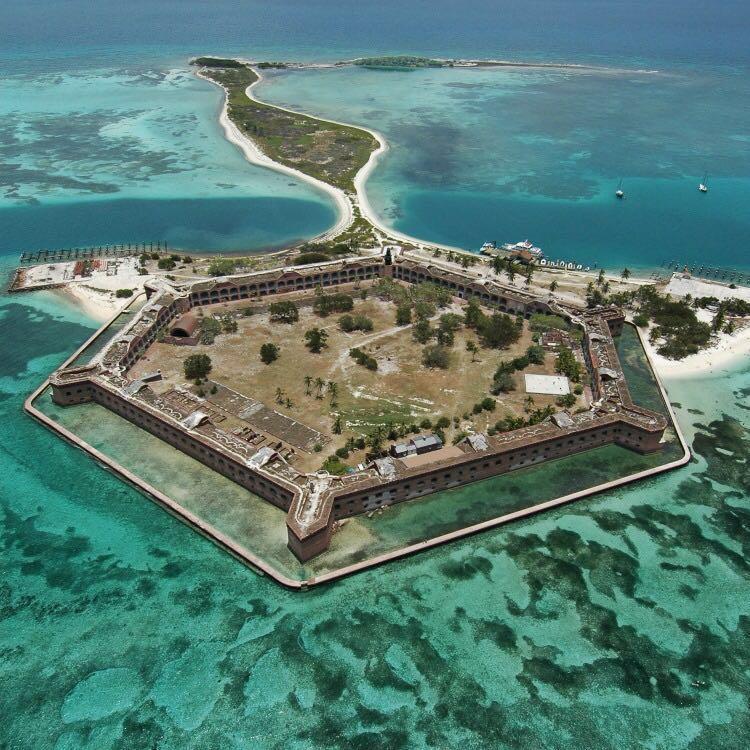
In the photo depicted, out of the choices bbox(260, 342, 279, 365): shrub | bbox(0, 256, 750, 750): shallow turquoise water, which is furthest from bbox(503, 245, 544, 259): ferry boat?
bbox(0, 256, 750, 750): shallow turquoise water

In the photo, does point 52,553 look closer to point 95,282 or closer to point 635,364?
point 95,282

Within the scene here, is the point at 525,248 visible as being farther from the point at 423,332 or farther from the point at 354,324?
the point at 354,324

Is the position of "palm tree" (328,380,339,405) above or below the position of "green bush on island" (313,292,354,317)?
below

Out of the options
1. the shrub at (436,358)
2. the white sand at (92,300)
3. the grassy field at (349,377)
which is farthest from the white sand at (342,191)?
the shrub at (436,358)

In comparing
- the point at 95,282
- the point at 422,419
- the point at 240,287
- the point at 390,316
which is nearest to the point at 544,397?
the point at 422,419

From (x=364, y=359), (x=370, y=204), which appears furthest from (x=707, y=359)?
(x=370, y=204)

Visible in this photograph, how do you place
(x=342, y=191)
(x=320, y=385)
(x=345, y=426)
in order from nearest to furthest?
(x=345, y=426) < (x=320, y=385) < (x=342, y=191)

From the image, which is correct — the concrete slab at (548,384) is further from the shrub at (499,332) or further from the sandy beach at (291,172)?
the sandy beach at (291,172)

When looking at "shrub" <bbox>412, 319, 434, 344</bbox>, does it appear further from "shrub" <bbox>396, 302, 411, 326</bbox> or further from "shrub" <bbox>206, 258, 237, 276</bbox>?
"shrub" <bbox>206, 258, 237, 276</bbox>
